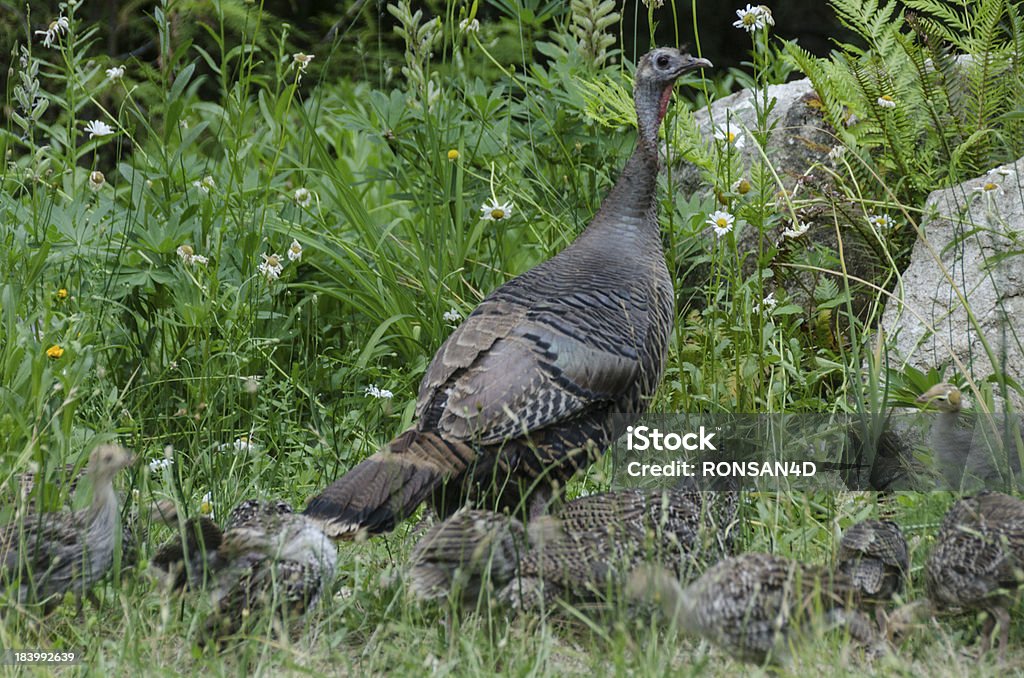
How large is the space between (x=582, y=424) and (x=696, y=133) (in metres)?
1.62

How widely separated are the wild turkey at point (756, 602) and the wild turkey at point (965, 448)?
1037 millimetres

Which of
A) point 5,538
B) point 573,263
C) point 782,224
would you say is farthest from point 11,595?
point 782,224

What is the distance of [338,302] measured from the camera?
5.65 metres

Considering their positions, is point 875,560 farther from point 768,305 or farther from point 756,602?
point 768,305

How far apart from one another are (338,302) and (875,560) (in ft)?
10.1

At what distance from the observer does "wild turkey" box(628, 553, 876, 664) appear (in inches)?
113

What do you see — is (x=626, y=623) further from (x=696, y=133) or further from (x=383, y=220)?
(x=383, y=220)

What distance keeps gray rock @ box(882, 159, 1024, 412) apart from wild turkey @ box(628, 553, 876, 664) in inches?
63.2

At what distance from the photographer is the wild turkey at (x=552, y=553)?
3.20 metres

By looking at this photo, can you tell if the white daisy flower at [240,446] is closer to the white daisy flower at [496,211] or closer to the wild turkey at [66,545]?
the wild turkey at [66,545]

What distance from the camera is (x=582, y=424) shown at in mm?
4008

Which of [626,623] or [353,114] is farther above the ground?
[353,114]

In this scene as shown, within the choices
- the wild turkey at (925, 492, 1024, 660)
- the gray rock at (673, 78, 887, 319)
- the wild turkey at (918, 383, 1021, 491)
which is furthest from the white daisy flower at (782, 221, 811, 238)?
the wild turkey at (925, 492, 1024, 660)

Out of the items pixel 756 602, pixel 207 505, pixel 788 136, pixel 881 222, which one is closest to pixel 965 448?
pixel 881 222
